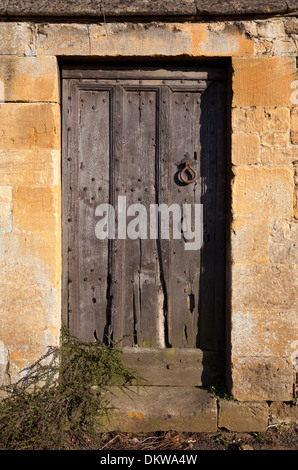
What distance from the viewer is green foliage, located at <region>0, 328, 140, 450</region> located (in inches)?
106

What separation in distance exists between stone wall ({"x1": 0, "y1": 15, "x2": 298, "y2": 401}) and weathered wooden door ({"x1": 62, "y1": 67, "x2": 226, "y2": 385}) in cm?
19

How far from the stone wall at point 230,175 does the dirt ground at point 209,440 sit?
24cm

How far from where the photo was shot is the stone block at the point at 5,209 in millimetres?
3016

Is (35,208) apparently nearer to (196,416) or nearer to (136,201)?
(136,201)

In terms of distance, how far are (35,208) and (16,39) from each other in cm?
118

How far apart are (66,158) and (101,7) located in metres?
1.06

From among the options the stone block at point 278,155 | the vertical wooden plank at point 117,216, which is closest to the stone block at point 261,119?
the stone block at point 278,155

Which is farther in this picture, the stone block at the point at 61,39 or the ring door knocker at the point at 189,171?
the ring door knocker at the point at 189,171

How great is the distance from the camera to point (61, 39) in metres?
2.97

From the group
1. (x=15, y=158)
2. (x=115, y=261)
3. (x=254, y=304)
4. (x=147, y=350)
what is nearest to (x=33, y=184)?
(x=15, y=158)

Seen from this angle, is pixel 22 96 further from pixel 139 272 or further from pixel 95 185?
pixel 139 272

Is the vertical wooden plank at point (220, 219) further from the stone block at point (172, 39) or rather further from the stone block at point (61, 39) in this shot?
the stone block at point (61, 39)

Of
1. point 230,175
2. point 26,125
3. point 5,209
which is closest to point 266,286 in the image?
point 230,175

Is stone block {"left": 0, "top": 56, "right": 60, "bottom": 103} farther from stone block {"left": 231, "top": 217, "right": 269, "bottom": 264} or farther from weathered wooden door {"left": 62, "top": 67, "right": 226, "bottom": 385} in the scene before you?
stone block {"left": 231, "top": 217, "right": 269, "bottom": 264}
